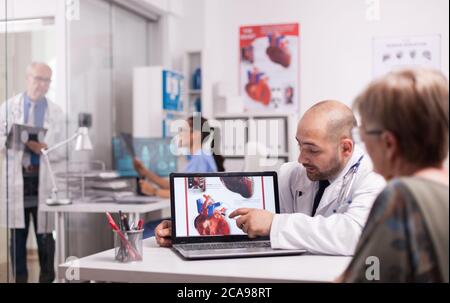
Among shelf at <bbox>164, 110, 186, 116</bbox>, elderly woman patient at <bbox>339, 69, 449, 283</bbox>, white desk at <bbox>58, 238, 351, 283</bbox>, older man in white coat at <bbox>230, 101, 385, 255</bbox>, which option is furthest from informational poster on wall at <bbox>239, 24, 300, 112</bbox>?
elderly woman patient at <bbox>339, 69, 449, 283</bbox>

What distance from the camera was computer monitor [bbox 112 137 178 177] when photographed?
412 centimetres

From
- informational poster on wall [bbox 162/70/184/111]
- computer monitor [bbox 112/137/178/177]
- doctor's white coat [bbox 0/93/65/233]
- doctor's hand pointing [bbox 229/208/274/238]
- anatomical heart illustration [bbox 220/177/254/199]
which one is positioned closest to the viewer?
doctor's hand pointing [bbox 229/208/274/238]

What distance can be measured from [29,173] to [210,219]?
1.94 metres

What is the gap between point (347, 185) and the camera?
174 cm

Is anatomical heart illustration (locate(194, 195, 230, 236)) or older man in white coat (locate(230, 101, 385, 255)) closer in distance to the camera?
older man in white coat (locate(230, 101, 385, 255))

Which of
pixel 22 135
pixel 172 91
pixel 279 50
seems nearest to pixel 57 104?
pixel 22 135

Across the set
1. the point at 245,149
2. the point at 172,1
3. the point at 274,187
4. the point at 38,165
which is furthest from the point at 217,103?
the point at 274,187

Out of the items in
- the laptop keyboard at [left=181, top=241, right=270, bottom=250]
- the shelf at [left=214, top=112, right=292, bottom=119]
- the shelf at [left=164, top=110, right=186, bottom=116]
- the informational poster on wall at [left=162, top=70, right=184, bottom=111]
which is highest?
the informational poster on wall at [left=162, top=70, right=184, bottom=111]

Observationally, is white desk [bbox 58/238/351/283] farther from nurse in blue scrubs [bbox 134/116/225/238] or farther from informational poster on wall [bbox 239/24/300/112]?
informational poster on wall [bbox 239/24/300/112]

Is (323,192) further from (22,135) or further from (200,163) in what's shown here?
(22,135)

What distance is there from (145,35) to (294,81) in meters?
1.38

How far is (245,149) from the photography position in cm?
440

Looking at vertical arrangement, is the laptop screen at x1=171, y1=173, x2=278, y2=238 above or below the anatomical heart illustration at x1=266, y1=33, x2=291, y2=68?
below
